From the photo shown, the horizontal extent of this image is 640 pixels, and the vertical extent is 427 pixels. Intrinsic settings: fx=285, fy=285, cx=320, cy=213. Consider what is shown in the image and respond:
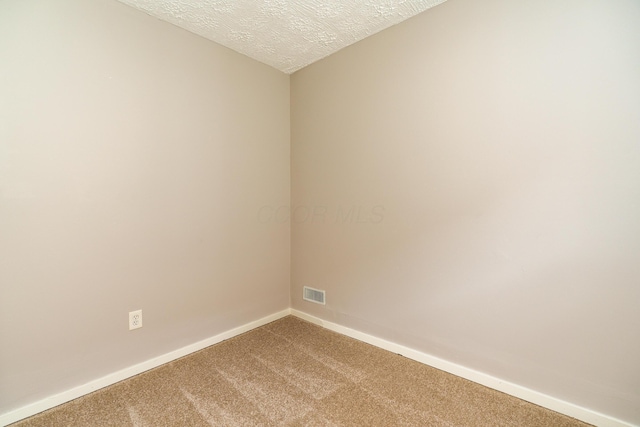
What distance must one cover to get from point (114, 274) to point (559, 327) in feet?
8.07

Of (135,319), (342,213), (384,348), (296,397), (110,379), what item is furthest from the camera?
(342,213)

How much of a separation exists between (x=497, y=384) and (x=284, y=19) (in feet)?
8.43

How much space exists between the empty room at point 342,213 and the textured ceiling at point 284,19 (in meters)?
0.02

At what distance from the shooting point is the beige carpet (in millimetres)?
1403

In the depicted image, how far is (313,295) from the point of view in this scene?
2564 mm

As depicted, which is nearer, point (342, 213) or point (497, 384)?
point (497, 384)

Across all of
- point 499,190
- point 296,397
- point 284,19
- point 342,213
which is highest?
point 284,19

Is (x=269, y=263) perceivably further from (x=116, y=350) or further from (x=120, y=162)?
(x=120, y=162)

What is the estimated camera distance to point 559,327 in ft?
4.72

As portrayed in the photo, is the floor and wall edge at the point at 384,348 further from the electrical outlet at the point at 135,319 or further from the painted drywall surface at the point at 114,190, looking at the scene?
the electrical outlet at the point at 135,319

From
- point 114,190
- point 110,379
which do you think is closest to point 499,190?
point 114,190

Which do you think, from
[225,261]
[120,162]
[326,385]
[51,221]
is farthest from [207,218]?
[326,385]

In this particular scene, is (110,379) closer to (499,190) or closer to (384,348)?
(384,348)

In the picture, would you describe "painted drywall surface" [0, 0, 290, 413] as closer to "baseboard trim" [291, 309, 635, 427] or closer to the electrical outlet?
the electrical outlet
